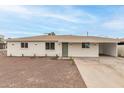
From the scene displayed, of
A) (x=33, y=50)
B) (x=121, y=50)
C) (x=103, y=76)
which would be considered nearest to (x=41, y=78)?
(x=103, y=76)

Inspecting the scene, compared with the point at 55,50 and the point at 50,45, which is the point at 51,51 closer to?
the point at 55,50

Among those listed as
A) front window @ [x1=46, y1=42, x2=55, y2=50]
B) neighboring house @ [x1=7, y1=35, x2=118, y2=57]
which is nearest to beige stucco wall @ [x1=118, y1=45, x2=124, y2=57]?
neighboring house @ [x1=7, y1=35, x2=118, y2=57]

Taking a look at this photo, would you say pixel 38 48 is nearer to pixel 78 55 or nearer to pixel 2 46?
pixel 78 55

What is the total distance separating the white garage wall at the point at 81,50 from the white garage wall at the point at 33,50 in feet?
5.09

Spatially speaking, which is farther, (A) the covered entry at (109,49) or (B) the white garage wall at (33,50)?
(A) the covered entry at (109,49)

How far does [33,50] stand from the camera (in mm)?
21359

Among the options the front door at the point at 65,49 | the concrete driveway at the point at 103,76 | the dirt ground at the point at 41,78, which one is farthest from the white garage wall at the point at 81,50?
the dirt ground at the point at 41,78

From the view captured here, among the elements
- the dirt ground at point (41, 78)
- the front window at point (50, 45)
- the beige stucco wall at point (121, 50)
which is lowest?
the dirt ground at point (41, 78)

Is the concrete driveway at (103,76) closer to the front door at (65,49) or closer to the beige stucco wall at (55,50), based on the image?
the beige stucco wall at (55,50)

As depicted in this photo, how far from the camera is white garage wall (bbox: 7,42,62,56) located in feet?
68.9

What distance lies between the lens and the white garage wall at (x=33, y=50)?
21000mm

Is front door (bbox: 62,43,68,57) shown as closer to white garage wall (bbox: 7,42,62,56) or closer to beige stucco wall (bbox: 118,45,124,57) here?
white garage wall (bbox: 7,42,62,56)
